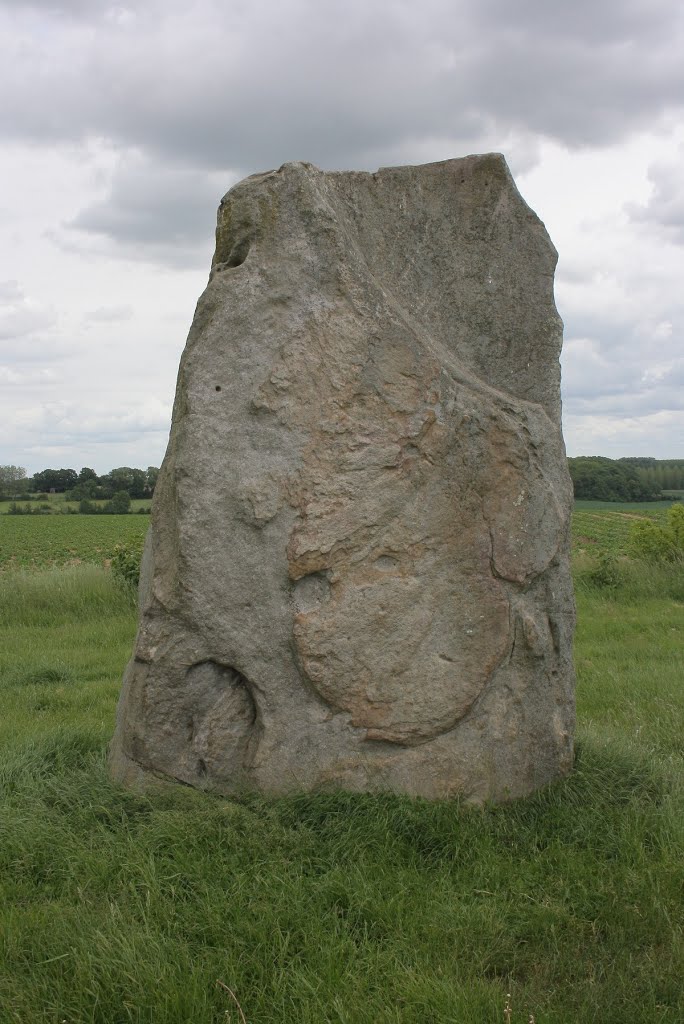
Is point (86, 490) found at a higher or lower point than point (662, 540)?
higher

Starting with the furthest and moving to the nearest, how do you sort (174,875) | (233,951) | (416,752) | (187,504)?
(416,752) < (187,504) < (174,875) < (233,951)

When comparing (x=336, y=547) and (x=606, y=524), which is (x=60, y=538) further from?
(x=336, y=547)

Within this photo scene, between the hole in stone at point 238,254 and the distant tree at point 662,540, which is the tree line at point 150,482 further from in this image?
the hole in stone at point 238,254

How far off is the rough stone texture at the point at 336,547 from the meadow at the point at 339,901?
0.92 ft

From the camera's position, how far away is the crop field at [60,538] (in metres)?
28.0

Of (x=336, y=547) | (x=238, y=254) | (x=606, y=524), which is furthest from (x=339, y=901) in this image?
(x=606, y=524)

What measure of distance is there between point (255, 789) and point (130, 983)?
1.26 metres

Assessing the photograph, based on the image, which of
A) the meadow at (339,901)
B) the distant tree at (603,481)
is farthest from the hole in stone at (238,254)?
the distant tree at (603,481)

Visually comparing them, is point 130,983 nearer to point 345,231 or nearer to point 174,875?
point 174,875

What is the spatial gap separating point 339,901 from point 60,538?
35.8 meters

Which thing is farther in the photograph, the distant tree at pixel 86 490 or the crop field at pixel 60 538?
the distant tree at pixel 86 490

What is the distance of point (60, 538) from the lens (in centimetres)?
3734

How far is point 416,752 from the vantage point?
4.29 m

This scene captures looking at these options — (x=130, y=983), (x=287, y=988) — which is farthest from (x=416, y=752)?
(x=130, y=983)
